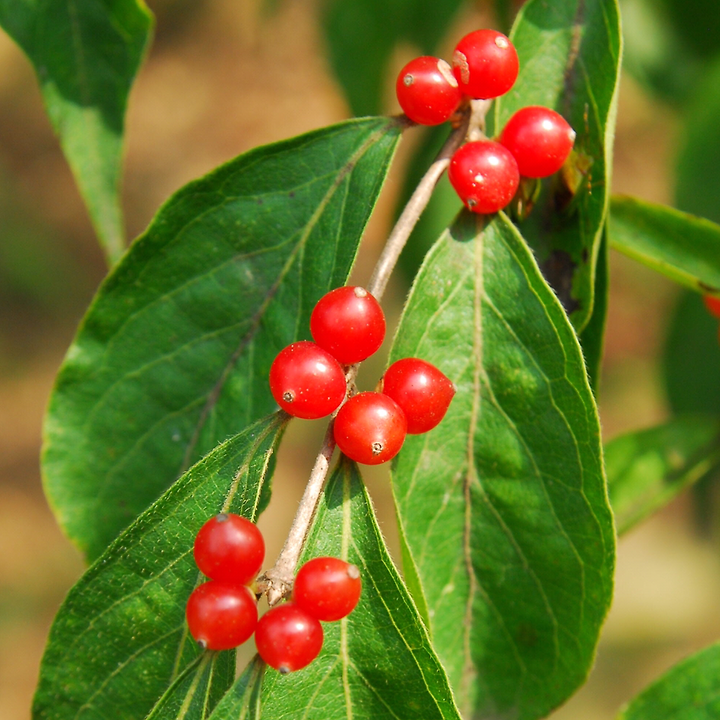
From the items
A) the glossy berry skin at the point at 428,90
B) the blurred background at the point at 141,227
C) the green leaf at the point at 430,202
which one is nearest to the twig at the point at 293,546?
the glossy berry skin at the point at 428,90

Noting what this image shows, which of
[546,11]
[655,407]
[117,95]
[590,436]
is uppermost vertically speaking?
[655,407]

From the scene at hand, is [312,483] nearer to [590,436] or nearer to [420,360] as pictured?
[420,360]

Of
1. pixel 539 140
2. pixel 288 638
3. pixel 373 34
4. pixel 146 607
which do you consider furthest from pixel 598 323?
pixel 373 34

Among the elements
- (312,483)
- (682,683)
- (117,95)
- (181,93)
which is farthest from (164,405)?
(181,93)

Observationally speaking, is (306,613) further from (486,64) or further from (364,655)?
(486,64)

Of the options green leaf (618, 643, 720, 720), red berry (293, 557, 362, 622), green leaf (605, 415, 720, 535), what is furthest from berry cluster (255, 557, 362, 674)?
green leaf (605, 415, 720, 535)

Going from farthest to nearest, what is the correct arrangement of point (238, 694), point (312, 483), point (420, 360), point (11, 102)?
1. point (11, 102)
2. point (420, 360)
3. point (312, 483)
4. point (238, 694)
